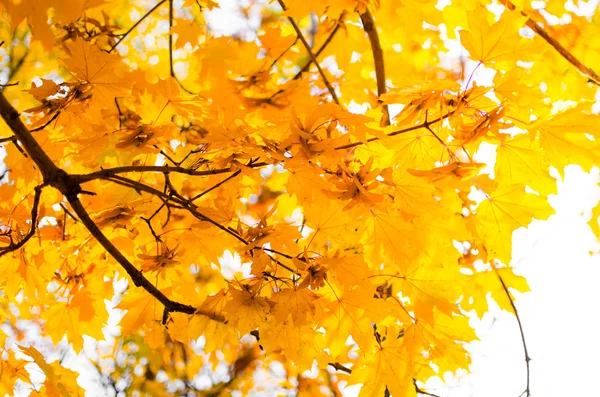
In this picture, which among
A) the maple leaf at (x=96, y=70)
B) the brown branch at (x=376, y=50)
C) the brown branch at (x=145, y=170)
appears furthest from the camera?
the brown branch at (x=376, y=50)

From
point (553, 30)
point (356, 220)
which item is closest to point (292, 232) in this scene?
point (356, 220)

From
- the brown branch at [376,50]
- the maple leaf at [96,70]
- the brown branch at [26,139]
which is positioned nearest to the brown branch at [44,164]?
the brown branch at [26,139]

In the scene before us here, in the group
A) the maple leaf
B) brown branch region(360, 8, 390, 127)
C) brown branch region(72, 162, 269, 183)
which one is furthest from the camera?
brown branch region(360, 8, 390, 127)

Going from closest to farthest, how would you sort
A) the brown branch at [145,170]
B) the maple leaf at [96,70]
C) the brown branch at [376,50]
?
the brown branch at [145,170] < the maple leaf at [96,70] < the brown branch at [376,50]

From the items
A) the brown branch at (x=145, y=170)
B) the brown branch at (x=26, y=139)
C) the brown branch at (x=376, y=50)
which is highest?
the brown branch at (x=376, y=50)

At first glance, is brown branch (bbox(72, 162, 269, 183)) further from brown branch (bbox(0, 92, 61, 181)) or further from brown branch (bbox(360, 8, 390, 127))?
brown branch (bbox(360, 8, 390, 127))

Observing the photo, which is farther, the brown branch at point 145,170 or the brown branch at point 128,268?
the brown branch at point 128,268

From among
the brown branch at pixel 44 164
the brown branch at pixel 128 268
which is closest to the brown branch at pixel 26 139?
the brown branch at pixel 44 164

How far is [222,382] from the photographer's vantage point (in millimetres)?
3178

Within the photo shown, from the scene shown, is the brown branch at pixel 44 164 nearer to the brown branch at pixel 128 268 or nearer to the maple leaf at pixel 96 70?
the brown branch at pixel 128 268

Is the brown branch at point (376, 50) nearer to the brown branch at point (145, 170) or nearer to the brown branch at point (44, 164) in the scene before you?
the brown branch at point (145, 170)

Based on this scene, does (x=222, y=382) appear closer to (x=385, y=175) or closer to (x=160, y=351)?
(x=160, y=351)

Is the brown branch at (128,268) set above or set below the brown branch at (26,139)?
below

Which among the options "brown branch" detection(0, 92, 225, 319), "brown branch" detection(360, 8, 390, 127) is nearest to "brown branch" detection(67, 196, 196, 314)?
"brown branch" detection(0, 92, 225, 319)
